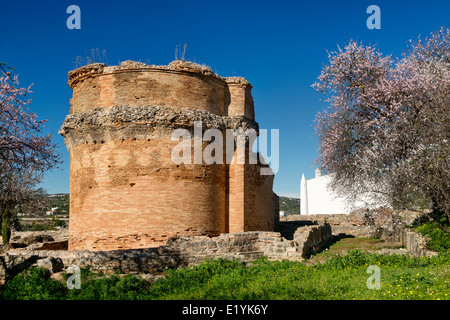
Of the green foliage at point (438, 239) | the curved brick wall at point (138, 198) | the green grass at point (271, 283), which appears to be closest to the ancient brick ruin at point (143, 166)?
the curved brick wall at point (138, 198)

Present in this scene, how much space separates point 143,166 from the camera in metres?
14.7

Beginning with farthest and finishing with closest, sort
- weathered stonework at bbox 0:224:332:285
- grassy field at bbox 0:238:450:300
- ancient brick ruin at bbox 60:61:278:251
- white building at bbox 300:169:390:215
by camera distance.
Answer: white building at bbox 300:169:390:215
ancient brick ruin at bbox 60:61:278:251
weathered stonework at bbox 0:224:332:285
grassy field at bbox 0:238:450:300

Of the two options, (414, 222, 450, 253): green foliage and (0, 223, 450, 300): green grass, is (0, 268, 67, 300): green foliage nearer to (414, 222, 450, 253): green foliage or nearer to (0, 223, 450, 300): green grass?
(0, 223, 450, 300): green grass

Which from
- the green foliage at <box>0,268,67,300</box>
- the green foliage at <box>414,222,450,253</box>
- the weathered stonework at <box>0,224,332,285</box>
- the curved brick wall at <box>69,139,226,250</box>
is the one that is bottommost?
the green foliage at <box>0,268,67,300</box>

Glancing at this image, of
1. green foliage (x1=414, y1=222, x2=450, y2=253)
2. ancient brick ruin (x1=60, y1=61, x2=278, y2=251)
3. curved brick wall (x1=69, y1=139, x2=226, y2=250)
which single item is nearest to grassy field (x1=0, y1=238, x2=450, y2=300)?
green foliage (x1=414, y1=222, x2=450, y2=253)

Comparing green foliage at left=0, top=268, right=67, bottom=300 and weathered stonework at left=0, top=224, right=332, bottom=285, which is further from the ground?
weathered stonework at left=0, top=224, right=332, bottom=285

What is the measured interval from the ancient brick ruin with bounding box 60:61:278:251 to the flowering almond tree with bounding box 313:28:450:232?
4521 mm

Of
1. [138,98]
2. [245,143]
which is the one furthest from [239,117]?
[138,98]

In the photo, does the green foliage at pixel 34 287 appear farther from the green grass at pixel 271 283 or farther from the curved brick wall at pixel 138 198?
the curved brick wall at pixel 138 198

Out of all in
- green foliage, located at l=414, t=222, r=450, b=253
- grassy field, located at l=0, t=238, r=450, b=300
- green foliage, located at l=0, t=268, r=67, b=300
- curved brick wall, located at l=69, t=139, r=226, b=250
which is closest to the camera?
grassy field, located at l=0, t=238, r=450, b=300

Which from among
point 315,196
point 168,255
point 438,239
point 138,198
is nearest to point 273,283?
point 168,255

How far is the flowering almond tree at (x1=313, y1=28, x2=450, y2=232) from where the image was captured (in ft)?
36.4

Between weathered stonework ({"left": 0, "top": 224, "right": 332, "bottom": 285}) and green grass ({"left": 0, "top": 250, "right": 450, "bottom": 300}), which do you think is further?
weathered stonework ({"left": 0, "top": 224, "right": 332, "bottom": 285})

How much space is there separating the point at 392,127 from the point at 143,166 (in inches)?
372
